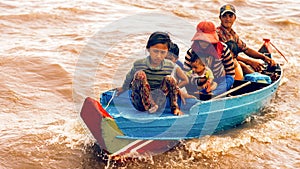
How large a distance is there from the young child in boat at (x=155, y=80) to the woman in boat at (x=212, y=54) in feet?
1.69

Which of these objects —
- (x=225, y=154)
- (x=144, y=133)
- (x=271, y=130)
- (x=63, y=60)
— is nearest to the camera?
(x=144, y=133)

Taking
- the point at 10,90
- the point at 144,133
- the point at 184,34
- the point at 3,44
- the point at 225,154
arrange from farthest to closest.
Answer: the point at 184,34 < the point at 3,44 < the point at 10,90 < the point at 225,154 < the point at 144,133

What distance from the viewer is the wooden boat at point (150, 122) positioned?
4336 millimetres

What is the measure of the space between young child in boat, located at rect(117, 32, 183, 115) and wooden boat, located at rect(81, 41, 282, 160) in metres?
0.11

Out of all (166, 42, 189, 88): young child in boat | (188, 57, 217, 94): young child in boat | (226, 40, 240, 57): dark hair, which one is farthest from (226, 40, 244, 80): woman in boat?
(166, 42, 189, 88): young child in boat

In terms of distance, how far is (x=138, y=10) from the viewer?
11.3 m

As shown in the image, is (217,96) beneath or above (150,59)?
beneath

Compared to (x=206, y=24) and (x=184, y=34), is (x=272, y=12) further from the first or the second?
(x=206, y=24)

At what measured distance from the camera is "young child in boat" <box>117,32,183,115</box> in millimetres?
4594

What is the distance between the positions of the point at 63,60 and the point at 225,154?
3.96m

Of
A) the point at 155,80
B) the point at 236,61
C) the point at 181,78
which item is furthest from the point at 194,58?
the point at 236,61

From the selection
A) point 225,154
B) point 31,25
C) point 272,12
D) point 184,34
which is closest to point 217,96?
point 225,154

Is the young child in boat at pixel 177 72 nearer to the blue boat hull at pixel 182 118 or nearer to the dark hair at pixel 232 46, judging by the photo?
the blue boat hull at pixel 182 118

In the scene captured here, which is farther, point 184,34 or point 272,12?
point 272,12
